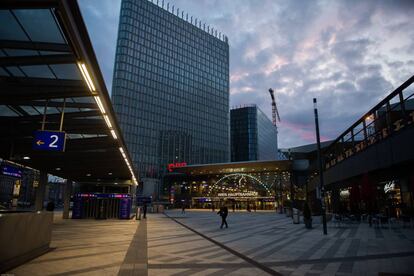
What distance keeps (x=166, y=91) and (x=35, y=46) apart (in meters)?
116

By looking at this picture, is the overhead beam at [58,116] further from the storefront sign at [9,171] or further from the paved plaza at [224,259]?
the storefront sign at [9,171]

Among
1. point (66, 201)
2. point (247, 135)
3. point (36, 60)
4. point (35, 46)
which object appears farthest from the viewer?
point (247, 135)

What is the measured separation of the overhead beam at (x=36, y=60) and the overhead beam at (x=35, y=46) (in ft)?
1.21

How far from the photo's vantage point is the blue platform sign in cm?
1066

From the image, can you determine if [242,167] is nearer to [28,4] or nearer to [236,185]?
[236,185]

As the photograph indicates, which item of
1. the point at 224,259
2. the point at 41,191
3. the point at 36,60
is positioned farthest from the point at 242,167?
the point at 36,60

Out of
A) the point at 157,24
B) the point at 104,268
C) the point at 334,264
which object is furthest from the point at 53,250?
the point at 157,24

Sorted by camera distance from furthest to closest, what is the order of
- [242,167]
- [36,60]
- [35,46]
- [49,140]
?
1. [242,167]
2. [49,140]
3. [36,60]
4. [35,46]

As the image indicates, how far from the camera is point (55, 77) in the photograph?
8.94 metres

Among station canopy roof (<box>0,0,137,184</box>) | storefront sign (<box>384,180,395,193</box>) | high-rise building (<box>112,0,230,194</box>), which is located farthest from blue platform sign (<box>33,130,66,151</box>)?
high-rise building (<box>112,0,230,194</box>)

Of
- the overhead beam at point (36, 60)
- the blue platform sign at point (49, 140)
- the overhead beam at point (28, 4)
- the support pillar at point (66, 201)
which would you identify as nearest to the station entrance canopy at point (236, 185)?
the support pillar at point (66, 201)

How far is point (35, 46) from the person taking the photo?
23.3 feet

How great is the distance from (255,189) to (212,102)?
65.8 metres

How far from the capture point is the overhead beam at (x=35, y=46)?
7004 millimetres
